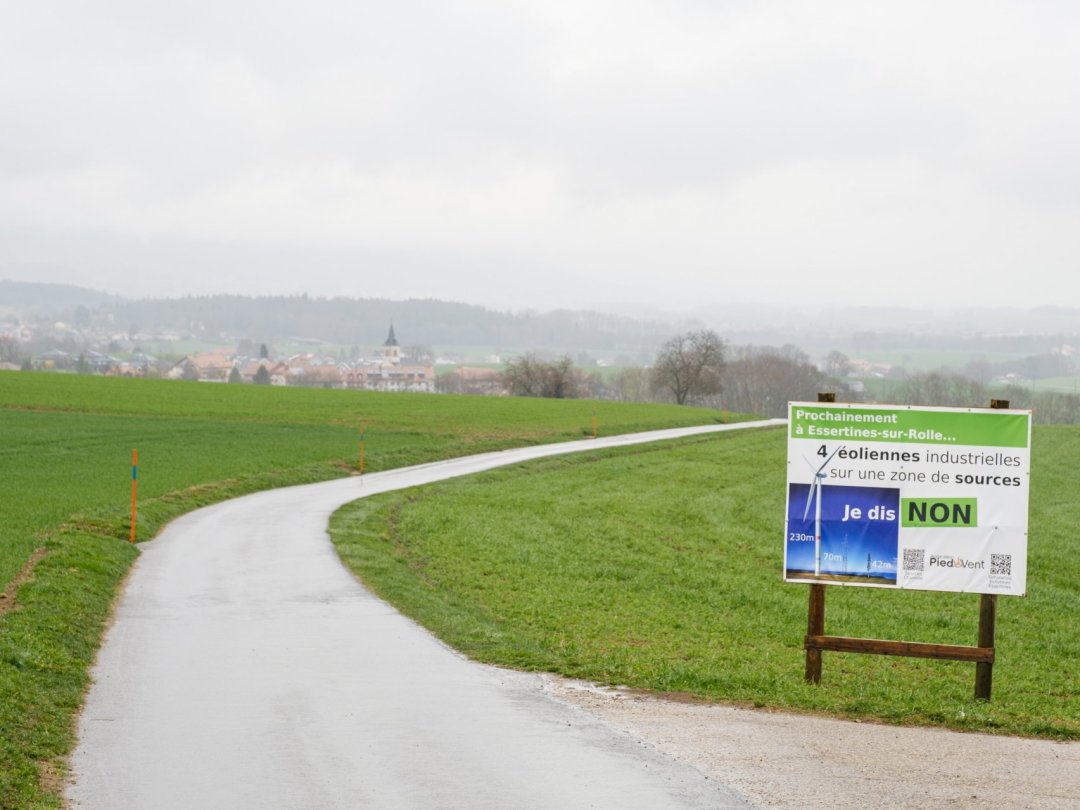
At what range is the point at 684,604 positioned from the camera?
19172 mm

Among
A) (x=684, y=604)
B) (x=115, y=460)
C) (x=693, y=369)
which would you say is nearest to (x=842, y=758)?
(x=684, y=604)

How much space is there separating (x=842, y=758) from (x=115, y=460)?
32.4m

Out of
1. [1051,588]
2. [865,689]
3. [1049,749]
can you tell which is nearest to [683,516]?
[1051,588]

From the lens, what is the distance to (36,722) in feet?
33.5

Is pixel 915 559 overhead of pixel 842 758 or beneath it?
overhead

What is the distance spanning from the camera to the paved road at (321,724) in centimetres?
854

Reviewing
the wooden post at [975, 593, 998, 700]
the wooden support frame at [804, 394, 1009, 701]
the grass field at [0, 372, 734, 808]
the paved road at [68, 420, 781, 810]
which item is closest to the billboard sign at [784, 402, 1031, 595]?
the wooden post at [975, 593, 998, 700]

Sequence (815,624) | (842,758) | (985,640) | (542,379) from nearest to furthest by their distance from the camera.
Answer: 1. (842,758)
2. (985,640)
3. (815,624)
4. (542,379)

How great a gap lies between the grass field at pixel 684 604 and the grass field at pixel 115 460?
4268mm

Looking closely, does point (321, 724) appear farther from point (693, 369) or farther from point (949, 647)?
point (693, 369)

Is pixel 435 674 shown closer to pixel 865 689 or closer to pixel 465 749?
pixel 465 749

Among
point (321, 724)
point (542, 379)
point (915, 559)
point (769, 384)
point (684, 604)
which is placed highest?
point (769, 384)

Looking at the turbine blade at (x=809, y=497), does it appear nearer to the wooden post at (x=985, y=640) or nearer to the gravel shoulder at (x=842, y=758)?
the wooden post at (x=985, y=640)

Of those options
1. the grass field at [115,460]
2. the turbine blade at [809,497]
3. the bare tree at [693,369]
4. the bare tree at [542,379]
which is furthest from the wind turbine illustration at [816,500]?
the bare tree at [693,369]
